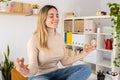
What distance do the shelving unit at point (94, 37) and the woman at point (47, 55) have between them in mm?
1398

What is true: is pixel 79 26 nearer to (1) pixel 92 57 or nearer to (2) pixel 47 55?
(1) pixel 92 57

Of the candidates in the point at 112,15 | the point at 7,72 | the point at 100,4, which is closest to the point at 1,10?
the point at 7,72

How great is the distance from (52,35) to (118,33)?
133cm

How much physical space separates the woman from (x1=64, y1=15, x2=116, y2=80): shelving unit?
140cm

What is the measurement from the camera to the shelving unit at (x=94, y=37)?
3383 mm

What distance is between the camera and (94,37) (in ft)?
12.4

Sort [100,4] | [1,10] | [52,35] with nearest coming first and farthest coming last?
[52,35] → [1,10] → [100,4]

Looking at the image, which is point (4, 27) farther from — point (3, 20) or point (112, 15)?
point (112, 15)

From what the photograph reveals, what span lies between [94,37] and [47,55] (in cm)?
212

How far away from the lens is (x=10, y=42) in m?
3.41

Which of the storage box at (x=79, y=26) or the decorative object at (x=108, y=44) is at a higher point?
the storage box at (x=79, y=26)

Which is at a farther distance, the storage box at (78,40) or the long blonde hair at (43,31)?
the storage box at (78,40)

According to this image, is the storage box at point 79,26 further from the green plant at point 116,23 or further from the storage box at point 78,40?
the green plant at point 116,23

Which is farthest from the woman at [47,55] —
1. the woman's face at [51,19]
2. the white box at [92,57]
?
the white box at [92,57]
